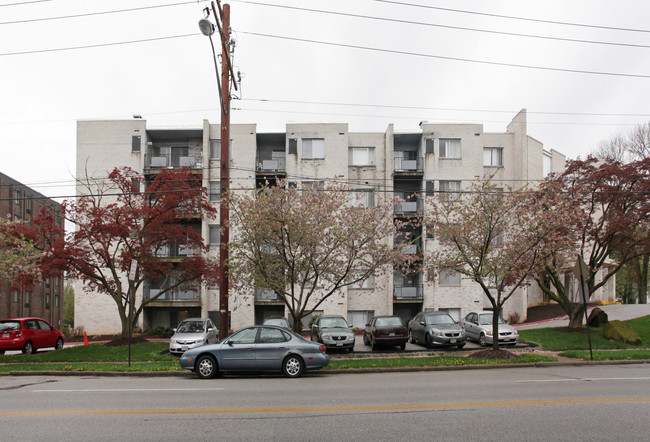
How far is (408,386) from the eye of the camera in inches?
460

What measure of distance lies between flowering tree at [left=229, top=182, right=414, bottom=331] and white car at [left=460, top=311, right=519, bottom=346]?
633 cm

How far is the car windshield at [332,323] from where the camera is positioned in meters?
21.9

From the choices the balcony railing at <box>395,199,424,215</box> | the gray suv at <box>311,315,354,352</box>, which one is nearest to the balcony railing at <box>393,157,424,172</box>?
the balcony railing at <box>395,199,424,215</box>

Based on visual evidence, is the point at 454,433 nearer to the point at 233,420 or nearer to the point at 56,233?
the point at 233,420

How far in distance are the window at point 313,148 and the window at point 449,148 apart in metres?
7.91

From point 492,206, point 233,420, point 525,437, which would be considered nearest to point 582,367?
point 492,206

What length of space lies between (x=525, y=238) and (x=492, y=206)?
1517 mm

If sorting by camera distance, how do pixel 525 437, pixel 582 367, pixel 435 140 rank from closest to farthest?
pixel 525 437 → pixel 582 367 → pixel 435 140

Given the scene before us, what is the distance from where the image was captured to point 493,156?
3584 cm

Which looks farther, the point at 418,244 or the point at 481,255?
the point at 418,244

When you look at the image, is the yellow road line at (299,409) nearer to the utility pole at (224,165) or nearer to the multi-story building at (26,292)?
the utility pole at (224,165)

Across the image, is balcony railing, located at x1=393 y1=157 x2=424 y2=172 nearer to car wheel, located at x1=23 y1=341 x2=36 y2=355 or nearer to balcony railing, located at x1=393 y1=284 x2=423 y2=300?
balcony railing, located at x1=393 y1=284 x2=423 y2=300

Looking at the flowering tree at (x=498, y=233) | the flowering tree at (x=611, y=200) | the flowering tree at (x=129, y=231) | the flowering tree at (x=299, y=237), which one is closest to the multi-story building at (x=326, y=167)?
the flowering tree at (x=611, y=200)

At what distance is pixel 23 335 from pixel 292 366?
1417 cm
